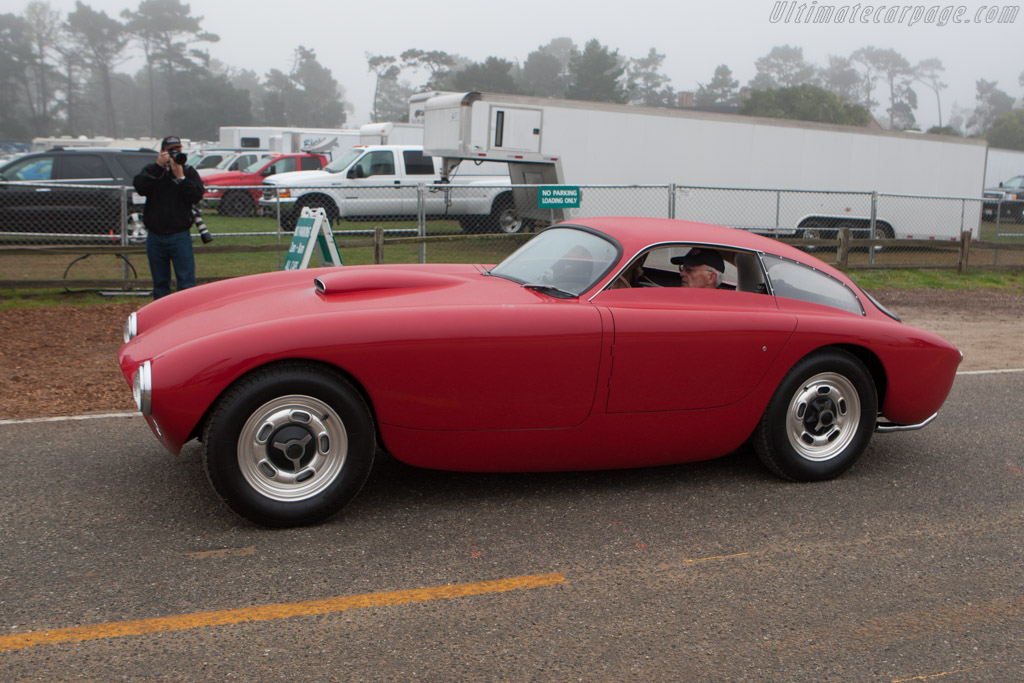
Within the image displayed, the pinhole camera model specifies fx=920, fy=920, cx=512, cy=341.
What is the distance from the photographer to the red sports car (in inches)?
151

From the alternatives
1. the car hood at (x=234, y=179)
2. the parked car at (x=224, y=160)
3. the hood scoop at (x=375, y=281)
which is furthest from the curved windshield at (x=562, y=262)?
the parked car at (x=224, y=160)

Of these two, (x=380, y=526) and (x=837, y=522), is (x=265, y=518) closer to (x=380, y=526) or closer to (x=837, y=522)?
(x=380, y=526)

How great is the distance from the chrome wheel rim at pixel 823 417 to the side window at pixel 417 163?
1597 cm

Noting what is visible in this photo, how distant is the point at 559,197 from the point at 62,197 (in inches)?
329

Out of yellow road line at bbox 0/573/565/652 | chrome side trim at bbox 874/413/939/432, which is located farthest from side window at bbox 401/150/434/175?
yellow road line at bbox 0/573/565/652

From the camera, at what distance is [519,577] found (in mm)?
3576

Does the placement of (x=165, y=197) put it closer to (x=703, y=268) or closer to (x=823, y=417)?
(x=703, y=268)

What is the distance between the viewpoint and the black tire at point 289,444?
12.3 ft

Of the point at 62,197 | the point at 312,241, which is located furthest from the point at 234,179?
the point at 312,241

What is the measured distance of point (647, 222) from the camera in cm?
502

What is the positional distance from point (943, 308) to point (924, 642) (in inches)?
389

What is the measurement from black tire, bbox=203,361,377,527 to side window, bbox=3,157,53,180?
14493 millimetres

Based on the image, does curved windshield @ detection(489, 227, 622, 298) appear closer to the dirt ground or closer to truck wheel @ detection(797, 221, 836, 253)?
the dirt ground

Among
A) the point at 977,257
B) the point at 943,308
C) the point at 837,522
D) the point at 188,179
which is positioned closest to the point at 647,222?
the point at 837,522
